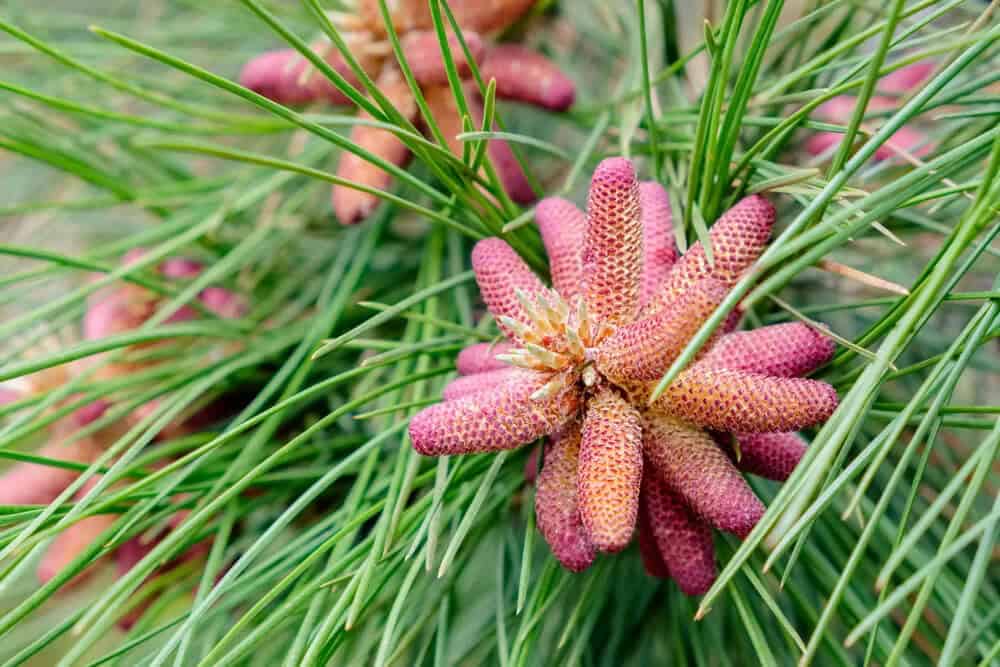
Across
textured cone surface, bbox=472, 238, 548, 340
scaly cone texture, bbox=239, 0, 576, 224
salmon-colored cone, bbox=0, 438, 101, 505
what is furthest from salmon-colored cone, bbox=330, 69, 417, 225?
salmon-colored cone, bbox=0, 438, 101, 505

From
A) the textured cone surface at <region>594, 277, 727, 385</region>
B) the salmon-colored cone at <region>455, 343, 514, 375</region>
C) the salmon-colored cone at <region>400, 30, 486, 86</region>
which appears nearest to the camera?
the textured cone surface at <region>594, 277, 727, 385</region>

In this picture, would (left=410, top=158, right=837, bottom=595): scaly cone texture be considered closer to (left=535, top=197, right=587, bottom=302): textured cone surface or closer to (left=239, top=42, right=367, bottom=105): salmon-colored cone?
(left=535, top=197, right=587, bottom=302): textured cone surface

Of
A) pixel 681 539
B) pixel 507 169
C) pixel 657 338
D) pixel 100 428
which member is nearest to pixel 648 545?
pixel 681 539

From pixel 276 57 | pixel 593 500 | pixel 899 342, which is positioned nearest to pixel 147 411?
pixel 276 57

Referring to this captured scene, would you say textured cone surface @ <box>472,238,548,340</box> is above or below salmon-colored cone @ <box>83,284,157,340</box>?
above

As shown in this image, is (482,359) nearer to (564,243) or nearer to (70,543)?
(564,243)

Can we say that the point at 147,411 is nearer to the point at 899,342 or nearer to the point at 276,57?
the point at 276,57

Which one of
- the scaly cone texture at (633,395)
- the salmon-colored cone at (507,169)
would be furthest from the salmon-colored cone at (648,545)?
the salmon-colored cone at (507,169)
